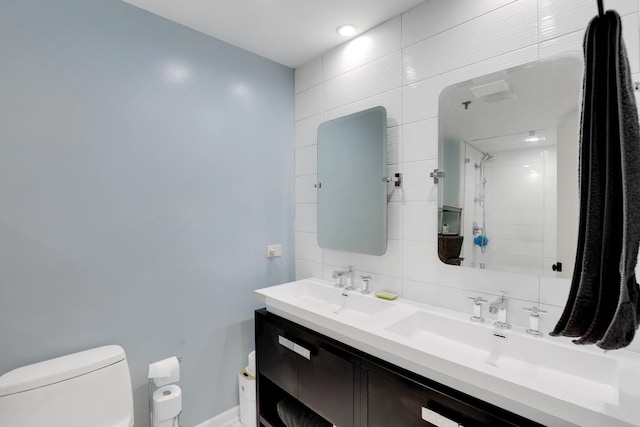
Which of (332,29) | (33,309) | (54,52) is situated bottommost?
(33,309)

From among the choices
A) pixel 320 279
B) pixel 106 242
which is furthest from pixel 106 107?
pixel 320 279

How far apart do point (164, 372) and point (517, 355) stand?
171cm

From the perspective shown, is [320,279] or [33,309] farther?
[320,279]

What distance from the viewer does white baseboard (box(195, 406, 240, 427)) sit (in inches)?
77.4

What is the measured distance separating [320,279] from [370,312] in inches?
22.5

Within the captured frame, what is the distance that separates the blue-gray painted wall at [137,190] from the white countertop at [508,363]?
0.68 meters

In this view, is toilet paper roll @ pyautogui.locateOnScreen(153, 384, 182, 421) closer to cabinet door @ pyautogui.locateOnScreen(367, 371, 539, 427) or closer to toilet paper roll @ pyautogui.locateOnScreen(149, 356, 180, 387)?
toilet paper roll @ pyautogui.locateOnScreen(149, 356, 180, 387)

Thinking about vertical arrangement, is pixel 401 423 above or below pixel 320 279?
below

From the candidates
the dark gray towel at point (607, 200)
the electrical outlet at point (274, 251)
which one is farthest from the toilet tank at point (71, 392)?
the dark gray towel at point (607, 200)

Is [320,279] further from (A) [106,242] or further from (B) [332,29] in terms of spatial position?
(B) [332,29]

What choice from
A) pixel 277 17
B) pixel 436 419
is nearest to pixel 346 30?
pixel 277 17

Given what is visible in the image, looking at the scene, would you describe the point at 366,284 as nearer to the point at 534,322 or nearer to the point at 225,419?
the point at 534,322

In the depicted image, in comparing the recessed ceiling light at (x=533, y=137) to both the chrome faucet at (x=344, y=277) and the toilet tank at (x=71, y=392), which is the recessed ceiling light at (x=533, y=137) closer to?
the chrome faucet at (x=344, y=277)

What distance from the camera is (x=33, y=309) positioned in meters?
1.41
